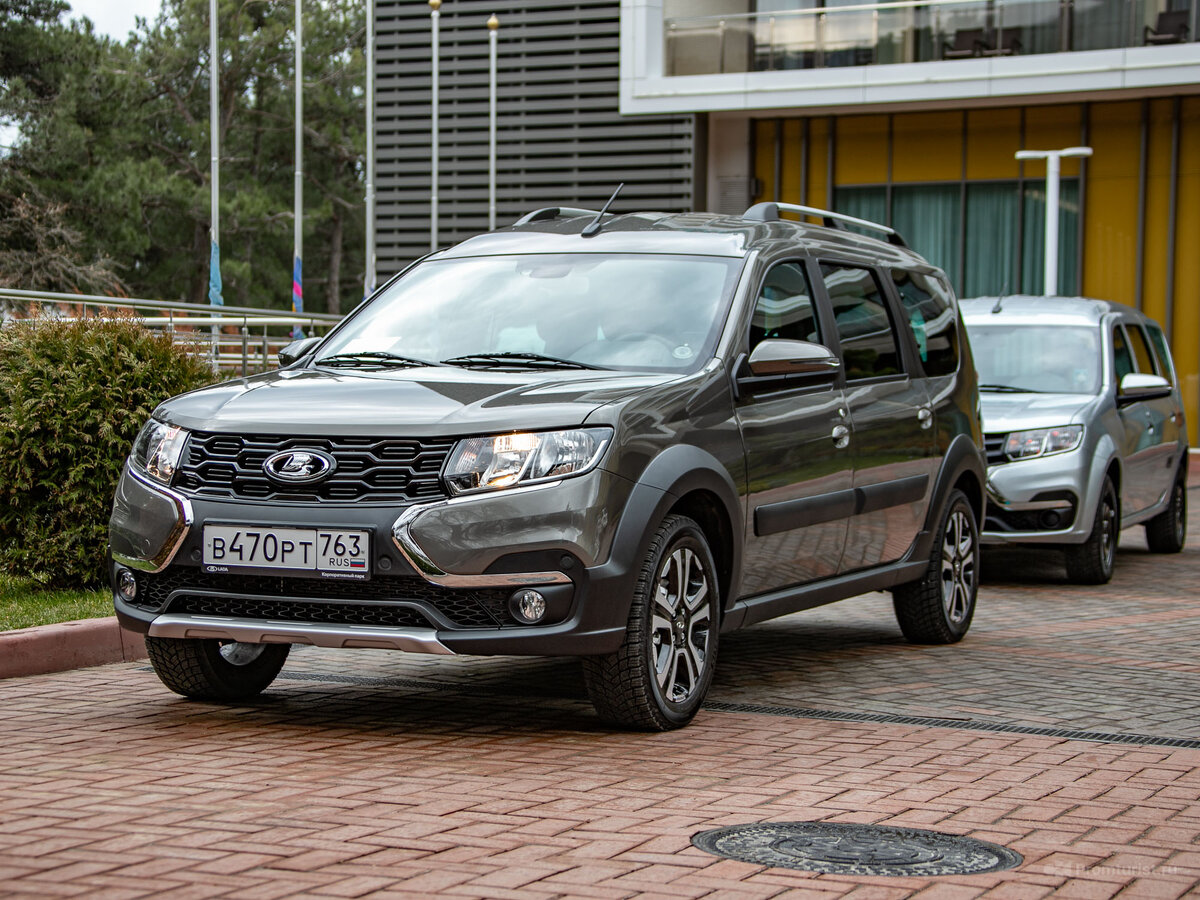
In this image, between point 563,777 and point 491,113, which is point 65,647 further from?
point 491,113

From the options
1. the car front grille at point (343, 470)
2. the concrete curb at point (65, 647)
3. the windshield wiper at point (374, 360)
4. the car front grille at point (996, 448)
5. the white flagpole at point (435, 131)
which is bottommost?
the concrete curb at point (65, 647)

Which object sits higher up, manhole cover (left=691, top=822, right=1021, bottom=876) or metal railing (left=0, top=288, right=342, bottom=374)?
metal railing (left=0, top=288, right=342, bottom=374)

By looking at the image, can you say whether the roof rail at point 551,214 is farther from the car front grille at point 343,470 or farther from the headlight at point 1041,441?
the headlight at point 1041,441

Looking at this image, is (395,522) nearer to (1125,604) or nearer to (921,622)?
(921,622)

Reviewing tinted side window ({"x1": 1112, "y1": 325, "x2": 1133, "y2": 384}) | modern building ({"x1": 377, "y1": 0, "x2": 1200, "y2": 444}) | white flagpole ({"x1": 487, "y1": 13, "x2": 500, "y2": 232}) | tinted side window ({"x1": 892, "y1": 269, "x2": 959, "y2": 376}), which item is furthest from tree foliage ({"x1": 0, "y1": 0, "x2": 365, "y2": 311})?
tinted side window ({"x1": 892, "y1": 269, "x2": 959, "y2": 376})

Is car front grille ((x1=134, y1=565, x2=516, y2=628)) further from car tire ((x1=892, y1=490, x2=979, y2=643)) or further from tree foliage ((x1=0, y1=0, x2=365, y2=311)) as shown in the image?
tree foliage ((x1=0, y1=0, x2=365, y2=311))

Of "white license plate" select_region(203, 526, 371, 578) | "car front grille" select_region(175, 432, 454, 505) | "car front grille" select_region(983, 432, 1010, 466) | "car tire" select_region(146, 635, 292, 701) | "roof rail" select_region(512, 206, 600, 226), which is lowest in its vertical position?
"car tire" select_region(146, 635, 292, 701)

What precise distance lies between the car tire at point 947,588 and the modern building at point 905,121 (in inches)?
867

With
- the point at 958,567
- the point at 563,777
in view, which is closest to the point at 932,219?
the point at 958,567

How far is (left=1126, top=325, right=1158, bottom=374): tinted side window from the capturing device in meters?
13.6

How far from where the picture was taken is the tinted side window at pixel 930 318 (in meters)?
8.75

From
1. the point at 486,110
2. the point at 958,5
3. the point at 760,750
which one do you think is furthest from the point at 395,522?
the point at 486,110

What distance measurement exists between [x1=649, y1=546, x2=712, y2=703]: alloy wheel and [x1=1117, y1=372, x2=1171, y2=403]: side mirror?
6793 millimetres

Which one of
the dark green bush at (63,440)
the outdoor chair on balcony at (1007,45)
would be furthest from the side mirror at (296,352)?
the outdoor chair on balcony at (1007,45)
